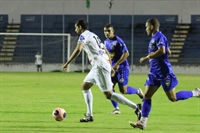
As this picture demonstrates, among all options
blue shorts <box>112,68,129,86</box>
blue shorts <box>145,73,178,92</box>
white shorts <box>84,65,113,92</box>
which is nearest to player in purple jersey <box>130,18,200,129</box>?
blue shorts <box>145,73,178,92</box>

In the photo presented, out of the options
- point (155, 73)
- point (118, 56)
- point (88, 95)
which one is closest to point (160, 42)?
point (155, 73)

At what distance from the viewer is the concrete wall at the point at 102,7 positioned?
4172cm

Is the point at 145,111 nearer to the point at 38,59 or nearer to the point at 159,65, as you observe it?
the point at 159,65

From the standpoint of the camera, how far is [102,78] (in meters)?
10.8

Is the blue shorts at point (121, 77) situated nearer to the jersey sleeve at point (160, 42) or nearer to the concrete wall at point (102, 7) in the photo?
the jersey sleeve at point (160, 42)

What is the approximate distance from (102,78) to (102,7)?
3229 cm

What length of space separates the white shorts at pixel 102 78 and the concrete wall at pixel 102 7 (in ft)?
103

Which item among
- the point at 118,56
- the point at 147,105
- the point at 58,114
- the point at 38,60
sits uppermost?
the point at 118,56

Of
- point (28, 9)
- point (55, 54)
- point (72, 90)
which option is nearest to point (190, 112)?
point (72, 90)

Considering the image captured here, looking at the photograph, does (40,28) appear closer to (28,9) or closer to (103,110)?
(28,9)

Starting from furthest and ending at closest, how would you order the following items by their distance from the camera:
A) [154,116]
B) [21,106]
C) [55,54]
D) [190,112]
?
[55,54]
[21,106]
[190,112]
[154,116]

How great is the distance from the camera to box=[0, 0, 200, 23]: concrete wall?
41719mm

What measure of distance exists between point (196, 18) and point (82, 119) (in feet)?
105

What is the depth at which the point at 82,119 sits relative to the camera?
1116 cm
